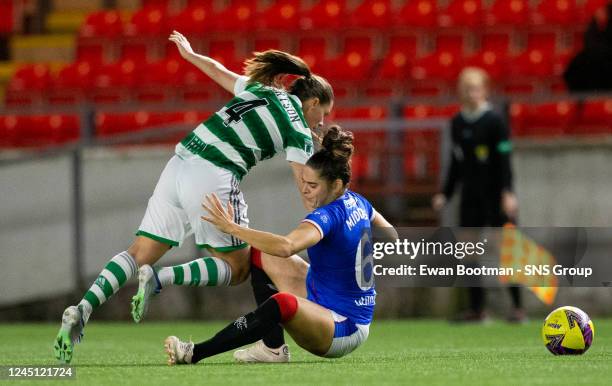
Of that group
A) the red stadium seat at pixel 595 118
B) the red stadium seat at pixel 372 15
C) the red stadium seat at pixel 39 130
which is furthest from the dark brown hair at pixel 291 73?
the red stadium seat at pixel 372 15

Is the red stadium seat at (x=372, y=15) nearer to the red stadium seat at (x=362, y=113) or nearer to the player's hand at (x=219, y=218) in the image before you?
the red stadium seat at (x=362, y=113)

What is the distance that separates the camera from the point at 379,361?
249 inches

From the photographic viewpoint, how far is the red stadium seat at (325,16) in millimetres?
16531

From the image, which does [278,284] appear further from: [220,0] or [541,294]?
[220,0]

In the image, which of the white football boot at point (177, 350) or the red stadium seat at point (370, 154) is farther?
the red stadium seat at point (370, 154)

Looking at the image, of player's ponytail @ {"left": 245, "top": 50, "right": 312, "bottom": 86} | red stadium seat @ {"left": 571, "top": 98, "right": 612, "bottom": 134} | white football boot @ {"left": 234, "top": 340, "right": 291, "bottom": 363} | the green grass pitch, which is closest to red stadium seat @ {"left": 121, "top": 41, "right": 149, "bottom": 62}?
red stadium seat @ {"left": 571, "top": 98, "right": 612, "bottom": 134}

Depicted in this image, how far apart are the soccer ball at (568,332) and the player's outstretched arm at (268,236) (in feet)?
5.25

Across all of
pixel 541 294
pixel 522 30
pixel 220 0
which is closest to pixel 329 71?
pixel 522 30

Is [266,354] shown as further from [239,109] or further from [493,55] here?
[493,55]

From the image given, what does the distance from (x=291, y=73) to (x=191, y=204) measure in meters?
0.85

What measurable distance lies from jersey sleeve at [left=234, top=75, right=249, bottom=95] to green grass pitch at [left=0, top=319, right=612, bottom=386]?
141 cm

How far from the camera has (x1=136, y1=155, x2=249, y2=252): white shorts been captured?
6316 millimetres

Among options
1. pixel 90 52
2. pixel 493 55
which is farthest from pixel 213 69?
pixel 90 52

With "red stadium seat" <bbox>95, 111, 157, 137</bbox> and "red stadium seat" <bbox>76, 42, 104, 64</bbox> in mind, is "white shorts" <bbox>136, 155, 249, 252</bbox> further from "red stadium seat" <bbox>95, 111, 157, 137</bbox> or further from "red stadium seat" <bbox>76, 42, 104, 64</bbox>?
"red stadium seat" <bbox>76, 42, 104, 64</bbox>
